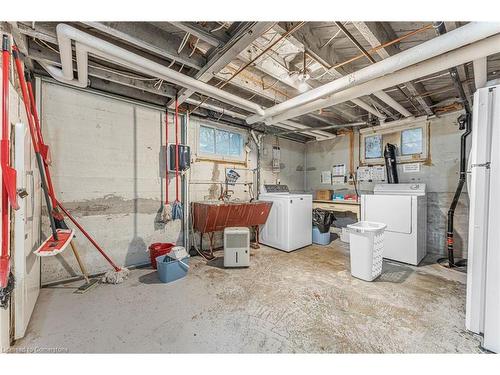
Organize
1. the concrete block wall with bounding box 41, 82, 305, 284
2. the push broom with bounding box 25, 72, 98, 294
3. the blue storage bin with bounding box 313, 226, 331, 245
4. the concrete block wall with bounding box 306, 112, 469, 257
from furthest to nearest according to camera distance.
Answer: the blue storage bin with bounding box 313, 226, 331, 245, the concrete block wall with bounding box 306, 112, 469, 257, the concrete block wall with bounding box 41, 82, 305, 284, the push broom with bounding box 25, 72, 98, 294

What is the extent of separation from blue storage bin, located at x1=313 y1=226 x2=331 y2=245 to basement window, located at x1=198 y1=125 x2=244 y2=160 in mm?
2216

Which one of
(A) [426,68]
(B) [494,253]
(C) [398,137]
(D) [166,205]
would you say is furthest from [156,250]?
(C) [398,137]

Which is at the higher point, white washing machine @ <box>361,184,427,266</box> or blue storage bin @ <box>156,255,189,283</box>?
white washing machine @ <box>361,184,427,266</box>

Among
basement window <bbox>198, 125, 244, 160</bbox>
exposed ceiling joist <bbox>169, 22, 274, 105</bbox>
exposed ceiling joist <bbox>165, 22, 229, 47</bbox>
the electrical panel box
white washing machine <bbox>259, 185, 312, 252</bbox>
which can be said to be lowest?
white washing machine <bbox>259, 185, 312, 252</bbox>

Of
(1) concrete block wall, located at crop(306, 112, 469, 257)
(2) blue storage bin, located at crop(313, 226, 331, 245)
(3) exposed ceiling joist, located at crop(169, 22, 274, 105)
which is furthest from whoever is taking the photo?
(2) blue storage bin, located at crop(313, 226, 331, 245)

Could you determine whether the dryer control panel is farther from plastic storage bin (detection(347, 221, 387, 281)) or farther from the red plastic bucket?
the red plastic bucket

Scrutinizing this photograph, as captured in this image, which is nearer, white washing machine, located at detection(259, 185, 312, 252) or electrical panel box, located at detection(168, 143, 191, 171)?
electrical panel box, located at detection(168, 143, 191, 171)

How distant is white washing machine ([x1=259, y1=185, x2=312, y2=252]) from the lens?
379 centimetres

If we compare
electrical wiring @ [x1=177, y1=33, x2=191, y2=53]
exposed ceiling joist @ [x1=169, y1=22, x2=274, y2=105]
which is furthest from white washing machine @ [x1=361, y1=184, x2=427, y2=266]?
electrical wiring @ [x1=177, y1=33, x2=191, y2=53]

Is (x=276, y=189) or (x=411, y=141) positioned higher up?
(x=411, y=141)

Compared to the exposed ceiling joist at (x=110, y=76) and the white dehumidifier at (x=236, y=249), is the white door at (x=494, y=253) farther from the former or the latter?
the exposed ceiling joist at (x=110, y=76)

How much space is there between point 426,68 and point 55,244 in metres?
3.87

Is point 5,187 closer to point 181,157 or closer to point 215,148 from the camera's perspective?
point 181,157

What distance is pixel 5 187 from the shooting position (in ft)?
4.70
